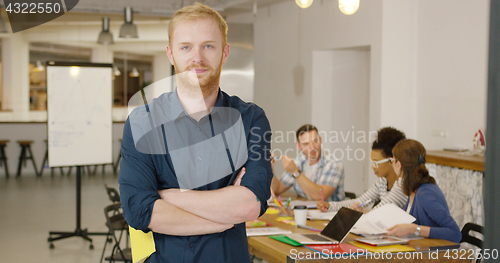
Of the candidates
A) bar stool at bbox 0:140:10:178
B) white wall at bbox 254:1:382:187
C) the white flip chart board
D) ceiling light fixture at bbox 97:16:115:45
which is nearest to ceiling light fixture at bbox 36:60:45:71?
bar stool at bbox 0:140:10:178

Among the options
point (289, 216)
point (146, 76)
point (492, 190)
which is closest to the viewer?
point (492, 190)

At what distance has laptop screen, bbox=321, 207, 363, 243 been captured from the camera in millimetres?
2357

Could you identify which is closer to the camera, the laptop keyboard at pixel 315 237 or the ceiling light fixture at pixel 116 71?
the laptop keyboard at pixel 315 237

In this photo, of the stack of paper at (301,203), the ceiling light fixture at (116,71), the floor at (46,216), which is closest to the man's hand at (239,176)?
the stack of paper at (301,203)

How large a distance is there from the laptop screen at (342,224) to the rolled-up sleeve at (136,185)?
130 centimetres

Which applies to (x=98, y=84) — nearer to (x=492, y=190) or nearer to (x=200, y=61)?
(x=200, y=61)

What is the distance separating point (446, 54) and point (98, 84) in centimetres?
420

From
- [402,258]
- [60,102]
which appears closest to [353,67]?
[60,102]

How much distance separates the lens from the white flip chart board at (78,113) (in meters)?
5.38

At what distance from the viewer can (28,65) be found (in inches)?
451

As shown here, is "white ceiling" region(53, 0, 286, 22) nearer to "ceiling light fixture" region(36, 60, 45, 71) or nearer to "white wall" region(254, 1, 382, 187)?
"white wall" region(254, 1, 382, 187)

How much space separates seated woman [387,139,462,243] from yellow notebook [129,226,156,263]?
1.56 m

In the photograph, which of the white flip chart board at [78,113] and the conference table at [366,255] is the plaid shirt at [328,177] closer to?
the conference table at [366,255]

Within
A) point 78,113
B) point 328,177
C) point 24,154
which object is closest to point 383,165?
point 328,177
